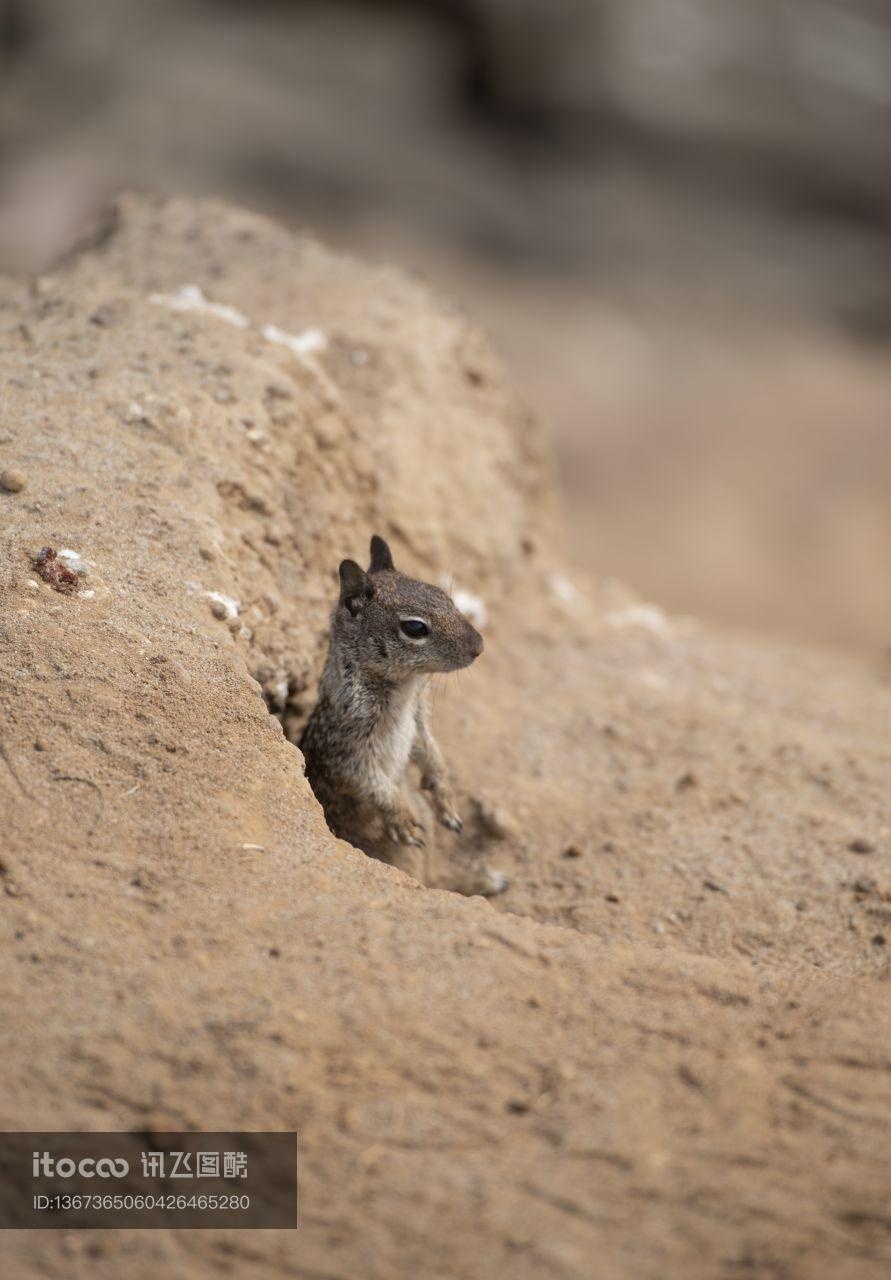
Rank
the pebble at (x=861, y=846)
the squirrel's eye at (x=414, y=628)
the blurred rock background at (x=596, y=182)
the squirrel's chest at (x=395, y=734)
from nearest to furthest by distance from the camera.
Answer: the squirrel's eye at (x=414, y=628), the squirrel's chest at (x=395, y=734), the pebble at (x=861, y=846), the blurred rock background at (x=596, y=182)

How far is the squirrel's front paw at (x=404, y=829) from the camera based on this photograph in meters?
4.92

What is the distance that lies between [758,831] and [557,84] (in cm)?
1361

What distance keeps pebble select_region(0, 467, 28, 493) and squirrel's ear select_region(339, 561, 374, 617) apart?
4.27ft

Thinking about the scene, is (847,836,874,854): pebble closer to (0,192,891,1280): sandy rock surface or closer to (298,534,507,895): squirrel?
(0,192,891,1280): sandy rock surface

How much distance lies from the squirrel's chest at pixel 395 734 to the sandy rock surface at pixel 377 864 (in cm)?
51

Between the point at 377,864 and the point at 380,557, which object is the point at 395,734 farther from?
the point at 377,864

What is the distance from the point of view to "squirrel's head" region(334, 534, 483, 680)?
15.9ft

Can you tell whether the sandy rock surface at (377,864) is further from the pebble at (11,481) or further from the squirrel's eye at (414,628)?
the squirrel's eye at (414,628)

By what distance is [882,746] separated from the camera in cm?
612

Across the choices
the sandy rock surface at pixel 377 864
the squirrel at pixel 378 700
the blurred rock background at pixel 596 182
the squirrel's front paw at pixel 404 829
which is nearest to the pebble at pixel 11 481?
the sandy rock surface at pixel 377 864

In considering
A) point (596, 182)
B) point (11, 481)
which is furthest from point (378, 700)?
point (596, 182)

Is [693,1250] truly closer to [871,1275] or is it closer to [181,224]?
[871,1275]

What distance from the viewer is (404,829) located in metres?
4.94

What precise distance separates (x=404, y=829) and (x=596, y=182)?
540 inches
